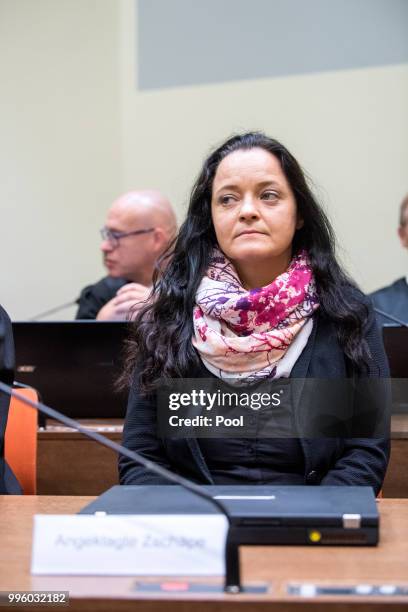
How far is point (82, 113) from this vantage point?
3.99m

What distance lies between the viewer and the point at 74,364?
2.17 m

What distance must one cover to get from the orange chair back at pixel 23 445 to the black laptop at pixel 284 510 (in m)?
0.64

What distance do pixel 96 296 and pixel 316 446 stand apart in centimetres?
201

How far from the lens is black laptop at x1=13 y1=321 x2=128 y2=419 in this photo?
2137mm

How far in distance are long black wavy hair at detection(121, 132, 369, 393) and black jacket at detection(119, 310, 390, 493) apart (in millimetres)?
26

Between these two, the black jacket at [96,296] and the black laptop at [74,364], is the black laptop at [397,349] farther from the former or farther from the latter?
the black jacket at [96,296]

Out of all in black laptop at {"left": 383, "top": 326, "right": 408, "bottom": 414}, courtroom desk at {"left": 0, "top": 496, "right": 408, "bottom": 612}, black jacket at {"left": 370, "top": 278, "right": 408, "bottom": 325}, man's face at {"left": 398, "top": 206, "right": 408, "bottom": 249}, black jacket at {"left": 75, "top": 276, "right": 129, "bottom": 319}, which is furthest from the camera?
black jacket at {"left": 75, "top": 276, "right": 129, "bottom": 319}

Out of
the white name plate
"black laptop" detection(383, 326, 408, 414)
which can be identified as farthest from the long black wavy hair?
the white name plate

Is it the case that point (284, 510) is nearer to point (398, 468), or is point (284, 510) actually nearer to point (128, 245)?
point (398, 468)

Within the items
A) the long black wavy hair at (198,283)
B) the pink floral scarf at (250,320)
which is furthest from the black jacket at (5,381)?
the pink floral scarf at (250,320)

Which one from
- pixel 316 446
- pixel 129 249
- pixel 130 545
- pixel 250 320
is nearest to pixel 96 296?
pixel 129 249

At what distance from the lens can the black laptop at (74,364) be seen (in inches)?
84.1

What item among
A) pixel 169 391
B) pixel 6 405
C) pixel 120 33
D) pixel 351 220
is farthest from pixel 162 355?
pixel 120 33

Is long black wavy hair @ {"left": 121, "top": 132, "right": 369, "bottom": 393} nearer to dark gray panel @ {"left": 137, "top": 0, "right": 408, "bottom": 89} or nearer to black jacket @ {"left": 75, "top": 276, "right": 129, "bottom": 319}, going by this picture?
black jacket @ {"left": 75, "top": 276, "right": 129, "bottom": 319}
